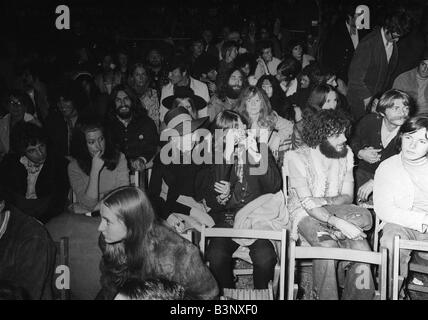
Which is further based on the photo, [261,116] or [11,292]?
[261,116]

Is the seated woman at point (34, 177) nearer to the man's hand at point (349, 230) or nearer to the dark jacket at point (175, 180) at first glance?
the dark jacket at point (175, 180)

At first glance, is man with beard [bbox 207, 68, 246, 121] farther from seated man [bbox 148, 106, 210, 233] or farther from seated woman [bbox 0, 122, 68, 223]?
seated woman [bbox 0, 122, 68, 223]

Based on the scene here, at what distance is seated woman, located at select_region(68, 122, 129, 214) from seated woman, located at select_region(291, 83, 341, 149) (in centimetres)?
87

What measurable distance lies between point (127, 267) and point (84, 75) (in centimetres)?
122

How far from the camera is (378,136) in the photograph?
238 centimetres

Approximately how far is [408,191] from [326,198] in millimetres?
354

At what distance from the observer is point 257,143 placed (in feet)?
7.72

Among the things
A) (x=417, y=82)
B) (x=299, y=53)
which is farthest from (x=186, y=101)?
(x=417, y=82)

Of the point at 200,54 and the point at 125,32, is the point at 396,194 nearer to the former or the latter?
the point at 200,54

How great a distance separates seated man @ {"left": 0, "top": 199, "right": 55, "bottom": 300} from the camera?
75.4 inches

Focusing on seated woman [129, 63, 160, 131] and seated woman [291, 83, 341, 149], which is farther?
seated woman [129, 63, 160, 131]

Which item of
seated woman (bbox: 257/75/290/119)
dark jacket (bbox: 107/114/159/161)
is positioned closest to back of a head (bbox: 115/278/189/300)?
dark jacket (bbox: 107/114/159/161)

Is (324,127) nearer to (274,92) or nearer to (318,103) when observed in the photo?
(318,103)

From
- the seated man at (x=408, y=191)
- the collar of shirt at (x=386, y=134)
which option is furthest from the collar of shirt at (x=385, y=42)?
the seated man at (x=408, y=191)
